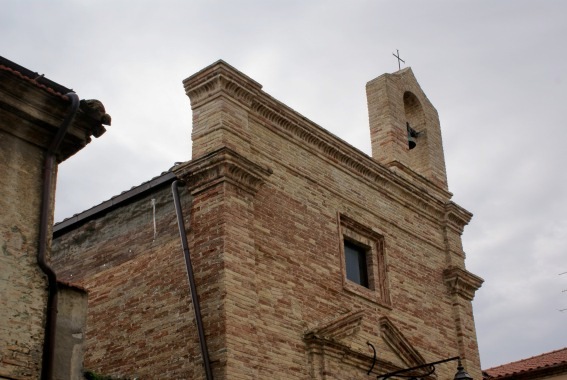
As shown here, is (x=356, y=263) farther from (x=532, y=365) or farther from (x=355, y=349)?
(x=532, y=365)

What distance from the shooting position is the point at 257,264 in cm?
1205

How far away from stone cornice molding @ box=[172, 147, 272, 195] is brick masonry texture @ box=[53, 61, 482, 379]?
0.8 inches

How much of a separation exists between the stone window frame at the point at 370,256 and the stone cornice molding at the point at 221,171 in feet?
7.26

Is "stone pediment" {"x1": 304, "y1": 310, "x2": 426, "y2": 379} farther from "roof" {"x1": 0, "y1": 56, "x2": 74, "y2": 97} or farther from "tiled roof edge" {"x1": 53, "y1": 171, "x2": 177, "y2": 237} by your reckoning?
"roof" {"x1": 0, "y1": 56, "x2": 74, "y2": 97}

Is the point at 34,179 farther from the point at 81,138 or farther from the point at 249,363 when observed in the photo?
the point at 249,363

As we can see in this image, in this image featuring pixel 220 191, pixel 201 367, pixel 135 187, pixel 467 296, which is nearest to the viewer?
pixel 201 367

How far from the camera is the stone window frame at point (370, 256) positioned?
13883 mm

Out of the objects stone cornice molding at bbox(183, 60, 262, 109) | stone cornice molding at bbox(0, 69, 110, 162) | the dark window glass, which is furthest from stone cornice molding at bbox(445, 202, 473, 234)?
stone cornice molding at bbox(0, 69, 110, 162)

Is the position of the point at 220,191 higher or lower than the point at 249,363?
higher

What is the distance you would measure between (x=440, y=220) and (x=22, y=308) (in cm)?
1026

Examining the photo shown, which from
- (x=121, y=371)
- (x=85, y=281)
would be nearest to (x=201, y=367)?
(x=121, y=371)

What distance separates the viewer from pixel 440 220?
16719mm

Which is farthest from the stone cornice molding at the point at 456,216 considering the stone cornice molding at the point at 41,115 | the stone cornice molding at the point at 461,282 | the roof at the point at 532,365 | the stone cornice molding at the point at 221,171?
the stone cornice molding at the point at 41,115

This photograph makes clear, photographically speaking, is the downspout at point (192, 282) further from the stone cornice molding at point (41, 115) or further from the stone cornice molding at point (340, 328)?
the stone cornice molding at point (41, 115)
